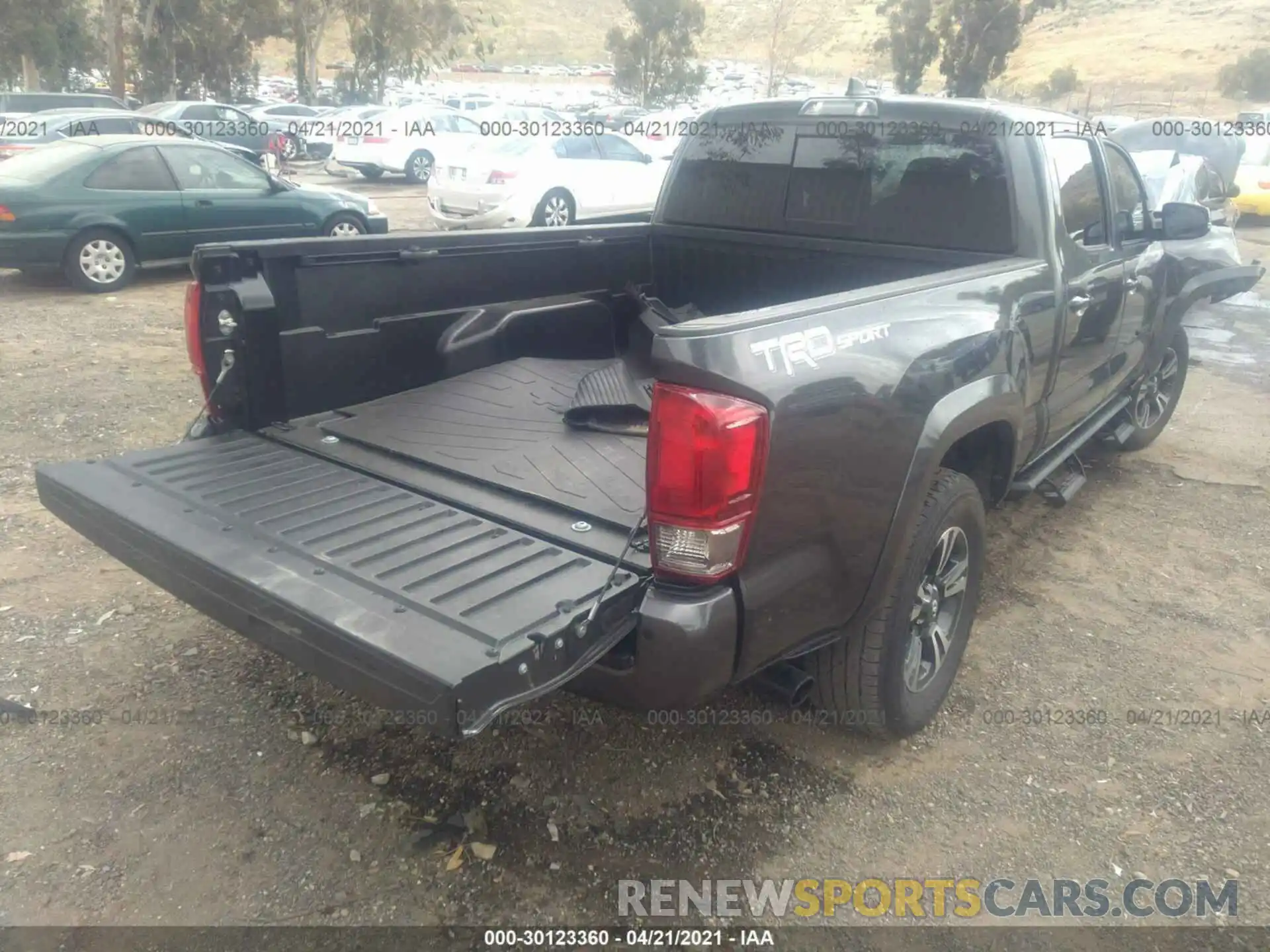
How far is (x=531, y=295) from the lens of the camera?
14.2 ft

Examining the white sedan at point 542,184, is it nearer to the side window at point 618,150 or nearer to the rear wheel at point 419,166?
the side window at point 618,150

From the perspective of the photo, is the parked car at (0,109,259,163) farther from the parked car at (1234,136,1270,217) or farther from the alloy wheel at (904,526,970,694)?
the parked car at (1234,136,1270,217)

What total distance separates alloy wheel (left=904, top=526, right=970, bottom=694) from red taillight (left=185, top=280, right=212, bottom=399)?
2398 mm

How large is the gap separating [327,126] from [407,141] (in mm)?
6554

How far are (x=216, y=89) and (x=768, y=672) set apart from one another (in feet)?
141

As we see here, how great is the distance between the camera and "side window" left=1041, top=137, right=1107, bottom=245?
368 cm

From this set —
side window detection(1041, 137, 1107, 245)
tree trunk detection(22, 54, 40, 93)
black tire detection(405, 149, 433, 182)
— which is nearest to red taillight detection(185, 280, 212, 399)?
side window detection(1041, 137, 1107, 245)

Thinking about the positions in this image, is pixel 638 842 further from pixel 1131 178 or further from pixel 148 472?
pixel 1131 178

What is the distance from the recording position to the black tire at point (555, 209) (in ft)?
42.7

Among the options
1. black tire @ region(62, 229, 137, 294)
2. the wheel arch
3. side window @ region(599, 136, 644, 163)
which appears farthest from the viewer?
side window @ region(599, 136, 644, 163)

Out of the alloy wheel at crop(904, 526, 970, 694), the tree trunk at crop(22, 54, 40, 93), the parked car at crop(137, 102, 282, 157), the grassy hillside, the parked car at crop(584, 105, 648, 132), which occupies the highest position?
the grassy hillside

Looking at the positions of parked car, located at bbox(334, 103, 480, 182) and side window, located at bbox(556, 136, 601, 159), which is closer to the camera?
side window, located at bbox(556, 136, 601, 159)

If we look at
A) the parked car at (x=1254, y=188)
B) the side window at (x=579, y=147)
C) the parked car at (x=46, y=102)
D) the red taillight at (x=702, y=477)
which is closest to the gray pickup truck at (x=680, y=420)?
the red taillight at (x=702, y=477)

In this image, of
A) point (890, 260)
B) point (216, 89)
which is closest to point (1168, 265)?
point (890, 260)
